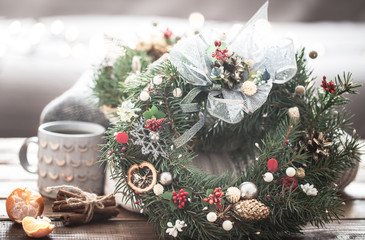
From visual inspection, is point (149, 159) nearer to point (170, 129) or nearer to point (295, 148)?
point (170, 129)

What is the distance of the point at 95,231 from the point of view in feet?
2.24

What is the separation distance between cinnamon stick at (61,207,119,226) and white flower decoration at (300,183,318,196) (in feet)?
0.96

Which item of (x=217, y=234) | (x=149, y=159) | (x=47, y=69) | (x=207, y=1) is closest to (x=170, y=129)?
(x=149, y=159)

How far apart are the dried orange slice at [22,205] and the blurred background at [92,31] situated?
0.80 metres

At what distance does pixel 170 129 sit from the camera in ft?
2.25

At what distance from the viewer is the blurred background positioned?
1489mm

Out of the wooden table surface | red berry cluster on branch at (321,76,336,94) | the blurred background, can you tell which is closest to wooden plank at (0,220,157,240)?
the wooden table surface

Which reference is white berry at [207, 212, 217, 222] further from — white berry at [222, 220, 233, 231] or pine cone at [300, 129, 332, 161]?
pine cone at [300, 129, 332, 161]

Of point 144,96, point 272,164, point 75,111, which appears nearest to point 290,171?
point 272,164

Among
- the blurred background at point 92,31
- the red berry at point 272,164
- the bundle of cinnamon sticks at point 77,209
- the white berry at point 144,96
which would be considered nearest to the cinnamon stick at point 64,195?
the bundle of cinnamon sticks at point 77,209

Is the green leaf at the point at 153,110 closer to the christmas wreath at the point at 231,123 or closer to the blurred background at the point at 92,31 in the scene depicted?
the christmas wreath at the point at 231,123

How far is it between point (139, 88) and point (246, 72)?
0.16 meters

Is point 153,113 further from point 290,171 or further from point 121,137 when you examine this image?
point 290,171

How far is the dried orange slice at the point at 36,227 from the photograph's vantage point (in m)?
0.63
